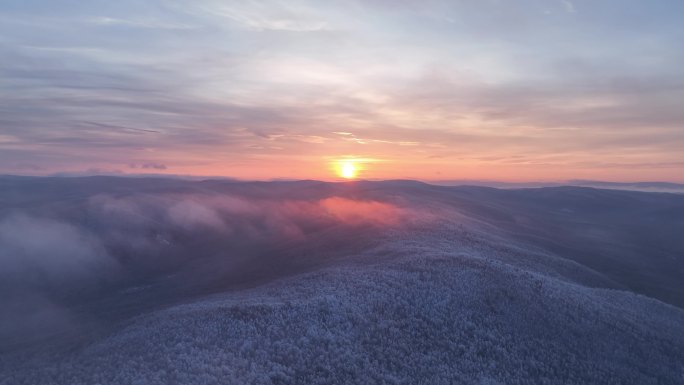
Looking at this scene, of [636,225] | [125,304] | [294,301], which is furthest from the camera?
[636,225]

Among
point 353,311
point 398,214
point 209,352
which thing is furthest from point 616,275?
point 209,352

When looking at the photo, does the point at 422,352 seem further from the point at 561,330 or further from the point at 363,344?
the point at 561,330

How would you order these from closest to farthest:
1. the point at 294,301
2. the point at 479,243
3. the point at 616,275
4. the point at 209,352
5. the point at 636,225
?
the point at 209,352
the point at 294,301
the point at 479,243
the point at 616,275
the point at 636,225

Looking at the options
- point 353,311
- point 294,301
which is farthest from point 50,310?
point 353,311

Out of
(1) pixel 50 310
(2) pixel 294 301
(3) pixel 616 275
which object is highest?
(2) pixel 294 301

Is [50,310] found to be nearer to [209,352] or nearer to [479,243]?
[209,352]

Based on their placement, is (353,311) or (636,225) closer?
(353,311)

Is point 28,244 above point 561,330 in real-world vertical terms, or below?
below
